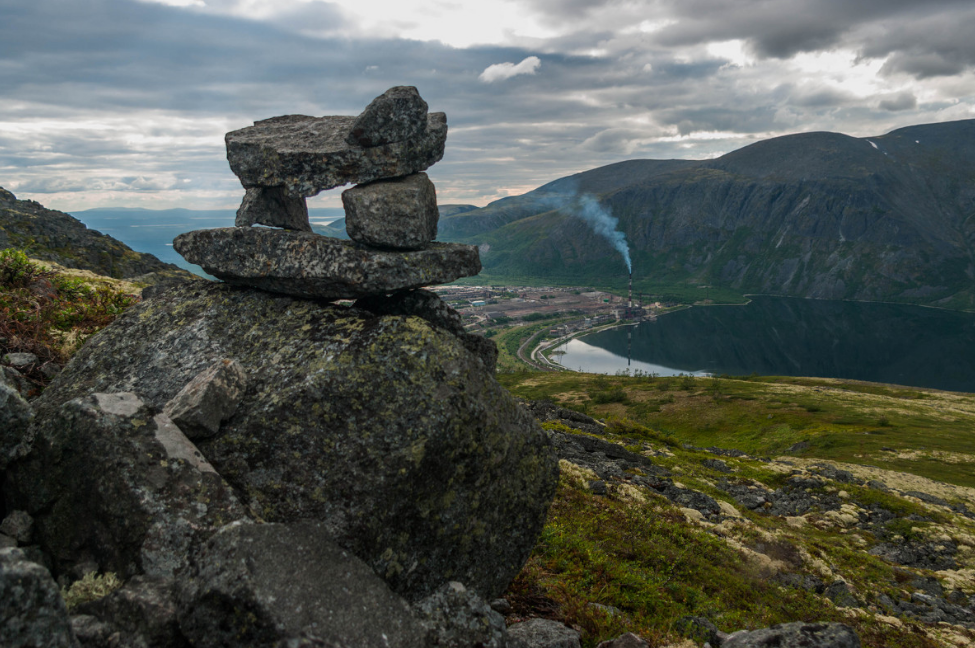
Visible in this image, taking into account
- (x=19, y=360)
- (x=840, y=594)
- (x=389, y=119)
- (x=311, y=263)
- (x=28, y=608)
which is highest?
(x=389, y=119)

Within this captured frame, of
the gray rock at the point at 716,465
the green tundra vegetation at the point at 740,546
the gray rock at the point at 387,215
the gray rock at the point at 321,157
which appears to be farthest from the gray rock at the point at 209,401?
the gray rock at the point at 716,465

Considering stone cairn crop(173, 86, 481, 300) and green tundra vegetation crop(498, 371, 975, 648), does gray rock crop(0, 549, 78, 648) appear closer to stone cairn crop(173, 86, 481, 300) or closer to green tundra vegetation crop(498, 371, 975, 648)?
stone cairn crop(173, 86, 481, 300)

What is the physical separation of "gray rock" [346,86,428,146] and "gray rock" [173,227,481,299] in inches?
124

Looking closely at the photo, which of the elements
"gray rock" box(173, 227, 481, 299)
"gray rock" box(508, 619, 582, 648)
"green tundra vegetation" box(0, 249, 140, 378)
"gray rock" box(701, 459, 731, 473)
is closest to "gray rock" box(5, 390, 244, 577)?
"gray rock" box(173, 227, 481, 299)

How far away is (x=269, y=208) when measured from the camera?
49.3ft

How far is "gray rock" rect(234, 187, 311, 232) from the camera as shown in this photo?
586 inches

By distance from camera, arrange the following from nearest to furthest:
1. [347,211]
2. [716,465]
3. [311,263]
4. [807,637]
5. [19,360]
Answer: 1. [807,637]
2. [311,263]
3. [347,211]
4. [19,360]
5. [716,465]

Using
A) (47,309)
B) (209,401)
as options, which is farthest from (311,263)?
(47,309)

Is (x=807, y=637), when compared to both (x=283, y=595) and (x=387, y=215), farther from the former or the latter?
(x=387, y=215)

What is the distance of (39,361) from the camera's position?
49.6 ft

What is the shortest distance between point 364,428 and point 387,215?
6.01 m

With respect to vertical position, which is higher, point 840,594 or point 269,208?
point 269,208

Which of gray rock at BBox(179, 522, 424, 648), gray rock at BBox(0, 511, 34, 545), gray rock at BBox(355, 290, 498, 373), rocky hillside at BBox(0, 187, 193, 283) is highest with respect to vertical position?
rocky hillside at BBox(0, 187, 193, 283)

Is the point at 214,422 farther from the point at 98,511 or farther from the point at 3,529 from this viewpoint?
the point at 3,529
